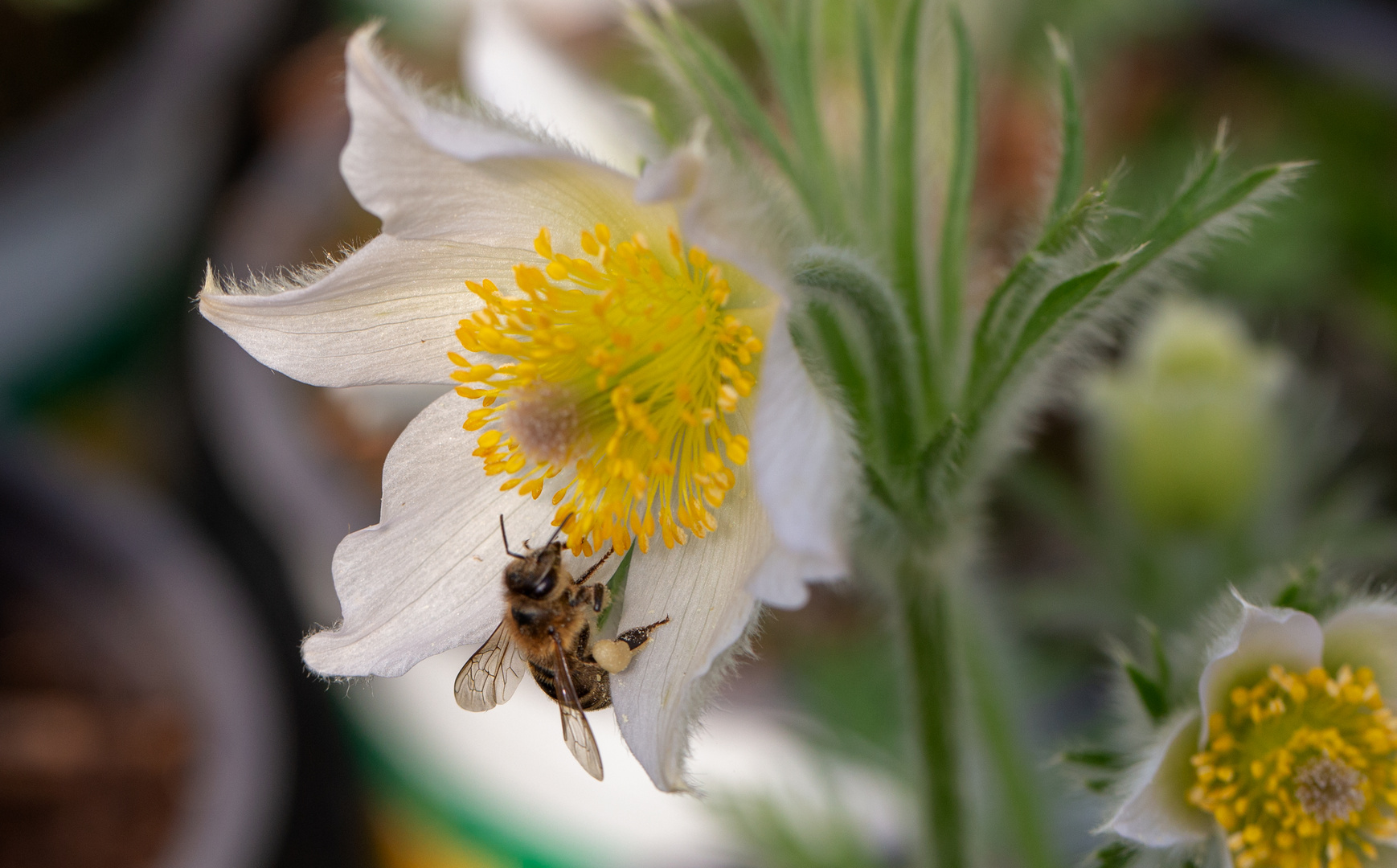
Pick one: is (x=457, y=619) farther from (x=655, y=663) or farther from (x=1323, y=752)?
(x=1323, y=752)

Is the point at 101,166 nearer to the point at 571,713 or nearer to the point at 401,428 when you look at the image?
the point at 401,428

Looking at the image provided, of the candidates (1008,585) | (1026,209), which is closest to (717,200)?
(1008,585)

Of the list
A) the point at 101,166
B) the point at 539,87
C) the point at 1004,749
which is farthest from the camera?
the point at 101,166

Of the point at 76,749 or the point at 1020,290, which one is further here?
the point at 76,749

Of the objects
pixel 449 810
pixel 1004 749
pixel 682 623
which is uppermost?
pixel 682 623

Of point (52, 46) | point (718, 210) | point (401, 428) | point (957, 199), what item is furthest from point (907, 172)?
point (52, 46)

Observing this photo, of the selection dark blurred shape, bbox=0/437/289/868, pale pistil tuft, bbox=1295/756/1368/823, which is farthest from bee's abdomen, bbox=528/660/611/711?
dark blurred shape, bbox=0/437/289/868
